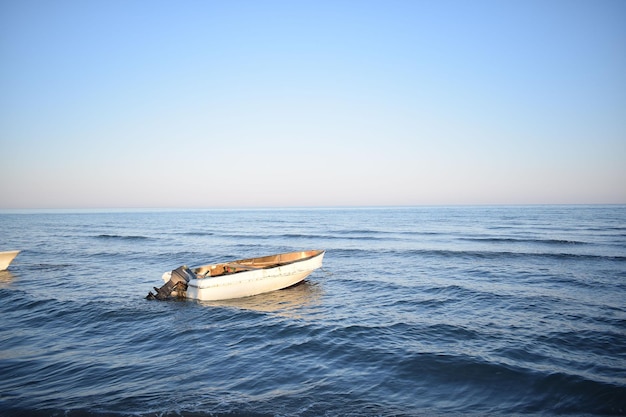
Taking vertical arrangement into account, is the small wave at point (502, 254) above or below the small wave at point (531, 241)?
below

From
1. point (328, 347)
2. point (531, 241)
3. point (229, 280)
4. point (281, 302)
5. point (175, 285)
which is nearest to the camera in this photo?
point (328, 347)

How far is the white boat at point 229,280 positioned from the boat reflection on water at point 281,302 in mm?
282

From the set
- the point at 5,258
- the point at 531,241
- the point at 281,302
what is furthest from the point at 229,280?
the point at 531,241

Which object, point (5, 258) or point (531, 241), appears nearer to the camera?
point (5, 258)

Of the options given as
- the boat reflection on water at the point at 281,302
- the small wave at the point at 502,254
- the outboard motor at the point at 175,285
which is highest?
the outboard motor at the point at 175,285

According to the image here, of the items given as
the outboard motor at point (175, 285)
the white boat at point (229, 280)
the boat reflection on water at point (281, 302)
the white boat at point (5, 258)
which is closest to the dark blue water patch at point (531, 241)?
the white boat at point (229, 280)

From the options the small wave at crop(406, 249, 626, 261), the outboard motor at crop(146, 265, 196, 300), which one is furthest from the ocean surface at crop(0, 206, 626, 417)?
the small wave at crop(406, 249, 626, 261)

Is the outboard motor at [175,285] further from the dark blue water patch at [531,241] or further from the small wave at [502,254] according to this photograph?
the dark blue water patch at [531,241]

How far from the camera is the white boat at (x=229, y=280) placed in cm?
1484

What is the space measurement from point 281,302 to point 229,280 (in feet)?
7.70

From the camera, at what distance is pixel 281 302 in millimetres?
15320

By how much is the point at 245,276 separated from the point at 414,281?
8.78 meters

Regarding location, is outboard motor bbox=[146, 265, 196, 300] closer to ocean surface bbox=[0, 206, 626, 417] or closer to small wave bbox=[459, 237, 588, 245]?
ocean surface bbox=[0, 206, 626, 417]

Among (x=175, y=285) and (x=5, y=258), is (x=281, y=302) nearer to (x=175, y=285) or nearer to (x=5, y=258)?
(x=175, y=285)
